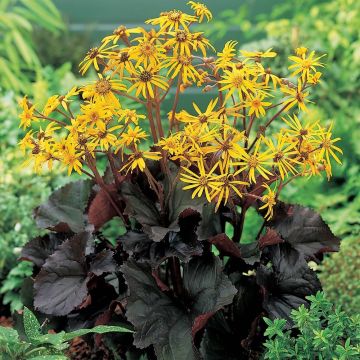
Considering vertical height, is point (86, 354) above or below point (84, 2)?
below

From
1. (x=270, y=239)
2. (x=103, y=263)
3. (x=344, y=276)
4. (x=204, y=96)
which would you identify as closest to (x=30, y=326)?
(x=103, y=263)

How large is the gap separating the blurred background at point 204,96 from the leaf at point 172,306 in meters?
0.83

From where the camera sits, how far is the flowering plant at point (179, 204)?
202 centimetres

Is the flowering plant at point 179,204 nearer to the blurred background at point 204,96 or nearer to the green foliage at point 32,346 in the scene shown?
the green foliage at point 32,346

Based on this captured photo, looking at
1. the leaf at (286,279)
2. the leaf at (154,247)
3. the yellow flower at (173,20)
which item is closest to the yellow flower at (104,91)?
the yellow flower at (173,20)

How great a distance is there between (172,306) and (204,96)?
4.15m

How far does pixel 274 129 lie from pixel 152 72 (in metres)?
2.38

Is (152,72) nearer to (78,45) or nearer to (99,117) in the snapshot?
(99,117)

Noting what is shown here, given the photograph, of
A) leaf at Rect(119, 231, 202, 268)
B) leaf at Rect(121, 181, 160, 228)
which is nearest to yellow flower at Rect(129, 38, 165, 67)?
leaf at Rect(121, 181, 160, 228)

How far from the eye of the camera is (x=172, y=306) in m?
2.21

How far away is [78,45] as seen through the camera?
6129mm

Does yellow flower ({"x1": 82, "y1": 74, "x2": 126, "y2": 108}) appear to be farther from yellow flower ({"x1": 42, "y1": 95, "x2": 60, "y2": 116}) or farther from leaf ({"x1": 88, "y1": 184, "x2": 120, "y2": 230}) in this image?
leaf ({"x1": 88, "y1": 184, "x2": 120, "y2": 230})

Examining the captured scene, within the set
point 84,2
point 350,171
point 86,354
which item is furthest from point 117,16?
point 86,354

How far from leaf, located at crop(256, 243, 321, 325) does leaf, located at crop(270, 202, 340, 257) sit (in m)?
0.04
